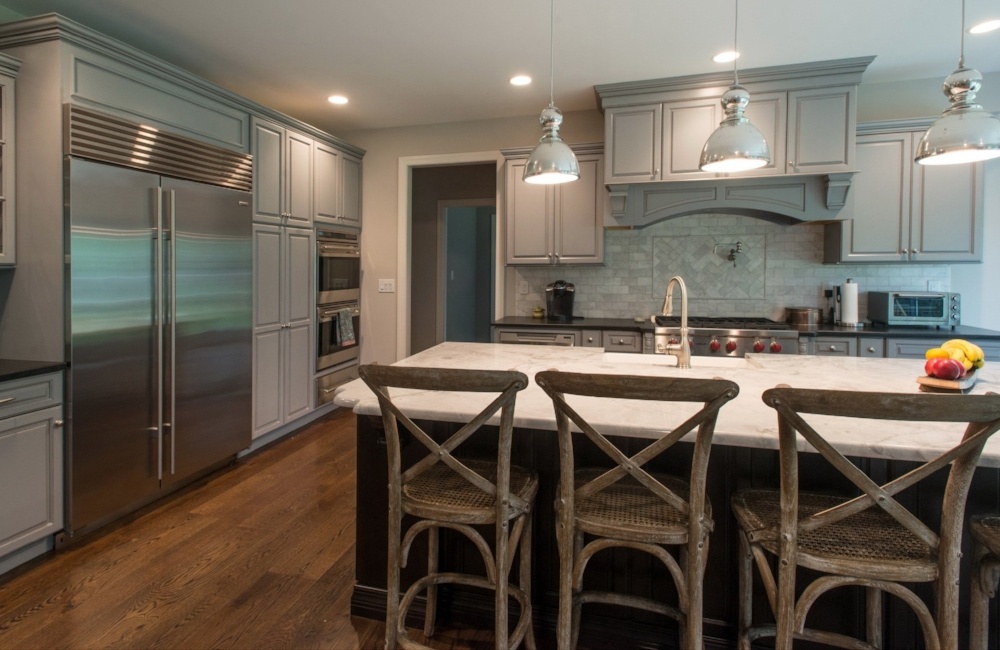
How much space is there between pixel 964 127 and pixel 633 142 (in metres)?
2.30

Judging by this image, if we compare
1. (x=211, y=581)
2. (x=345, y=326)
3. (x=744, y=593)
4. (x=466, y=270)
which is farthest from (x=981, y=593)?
(x=466, y=270)

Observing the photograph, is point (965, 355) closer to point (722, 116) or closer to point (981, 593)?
point (981, 593)

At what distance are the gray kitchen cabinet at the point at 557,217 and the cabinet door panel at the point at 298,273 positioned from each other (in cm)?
154

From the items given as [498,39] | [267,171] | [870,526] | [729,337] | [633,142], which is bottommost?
[870,526]

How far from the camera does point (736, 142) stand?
1.97 m

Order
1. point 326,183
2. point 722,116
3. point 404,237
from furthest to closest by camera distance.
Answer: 1. point 404,237
2. point 326,183
3. point 722,116

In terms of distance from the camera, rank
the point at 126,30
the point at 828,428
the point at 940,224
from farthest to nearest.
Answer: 1. the point at 940,224
2. the point at 126,30
3. the point at 828,428

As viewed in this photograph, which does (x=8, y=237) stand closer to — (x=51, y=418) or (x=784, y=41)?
(x=51, y=418)

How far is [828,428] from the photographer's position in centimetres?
143

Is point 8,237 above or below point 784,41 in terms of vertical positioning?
below

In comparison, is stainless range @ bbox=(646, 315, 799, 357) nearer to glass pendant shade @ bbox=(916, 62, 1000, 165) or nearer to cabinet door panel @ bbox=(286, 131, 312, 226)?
glass pendant shade @ bbox=(916, 62, 1000, 165)

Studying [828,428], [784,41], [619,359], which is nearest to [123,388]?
[619,359]

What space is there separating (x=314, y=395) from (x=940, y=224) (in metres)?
4.58

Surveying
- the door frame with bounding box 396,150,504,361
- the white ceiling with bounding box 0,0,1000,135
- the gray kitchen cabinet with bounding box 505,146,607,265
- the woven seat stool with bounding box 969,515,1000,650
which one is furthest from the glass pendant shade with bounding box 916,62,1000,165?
the door frame with bounding box 396,150,504,361
